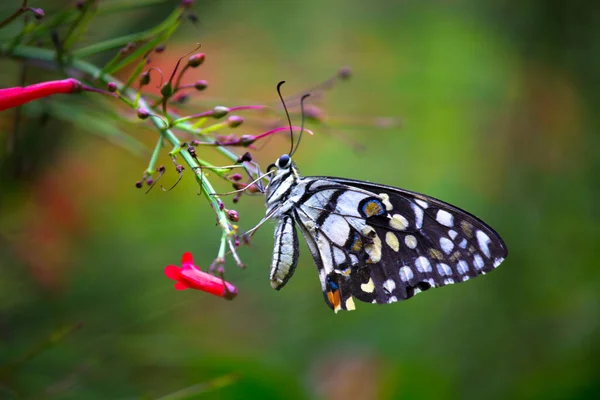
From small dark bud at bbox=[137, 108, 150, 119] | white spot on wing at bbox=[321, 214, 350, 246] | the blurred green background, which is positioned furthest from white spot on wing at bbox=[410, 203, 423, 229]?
small dark bud at bbox=[137, 108, 150, 119]

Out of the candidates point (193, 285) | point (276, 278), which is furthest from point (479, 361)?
point (193, 285)

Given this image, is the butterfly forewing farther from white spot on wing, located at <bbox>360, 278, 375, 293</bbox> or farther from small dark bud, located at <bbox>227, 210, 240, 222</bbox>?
small dark bud, located at <bbox>227, 210, 240, 222</bbox>

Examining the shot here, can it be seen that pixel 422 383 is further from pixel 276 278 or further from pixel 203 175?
pixel 203 175

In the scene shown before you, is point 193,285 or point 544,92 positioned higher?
point 544,92

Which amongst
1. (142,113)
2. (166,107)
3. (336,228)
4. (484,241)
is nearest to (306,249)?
(336,228)

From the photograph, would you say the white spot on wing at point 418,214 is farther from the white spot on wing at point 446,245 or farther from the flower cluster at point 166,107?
the flower cluster at point 166,107

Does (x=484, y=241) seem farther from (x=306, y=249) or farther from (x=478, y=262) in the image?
(x=306, y=249)

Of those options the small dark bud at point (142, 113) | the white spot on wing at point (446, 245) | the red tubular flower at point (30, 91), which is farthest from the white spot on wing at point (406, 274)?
the red tubular flower at point (30, 91)
